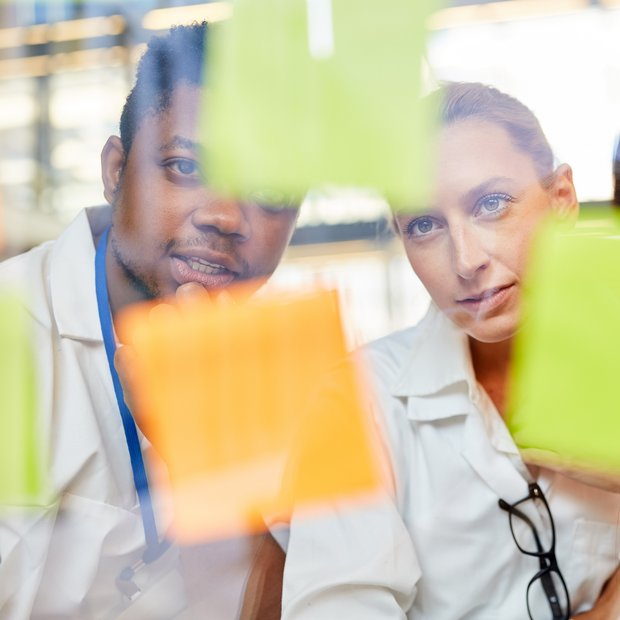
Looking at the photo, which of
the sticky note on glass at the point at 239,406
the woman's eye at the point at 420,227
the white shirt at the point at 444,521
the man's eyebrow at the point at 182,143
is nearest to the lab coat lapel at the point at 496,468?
the white shirt at the point at 444,521

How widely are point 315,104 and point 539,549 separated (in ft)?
1.72

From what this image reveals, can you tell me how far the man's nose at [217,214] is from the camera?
866 millimetres

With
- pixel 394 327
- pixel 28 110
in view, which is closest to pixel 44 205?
pixel 28 110

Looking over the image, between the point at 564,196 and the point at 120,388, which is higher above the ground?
the point at 564,196

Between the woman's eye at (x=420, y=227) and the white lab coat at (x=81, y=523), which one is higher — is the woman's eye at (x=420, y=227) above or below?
above

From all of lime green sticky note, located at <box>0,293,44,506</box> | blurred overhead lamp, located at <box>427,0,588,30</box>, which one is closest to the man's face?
lime green sticky note, located at <box>0,293,44,506</box>

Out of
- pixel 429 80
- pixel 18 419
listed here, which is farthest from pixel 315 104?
pixel 18 419

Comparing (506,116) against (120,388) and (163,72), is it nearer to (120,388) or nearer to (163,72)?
(163,72)

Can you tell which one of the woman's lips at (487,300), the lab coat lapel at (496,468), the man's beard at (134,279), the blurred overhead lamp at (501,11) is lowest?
the lab coat lapel at (496,468)

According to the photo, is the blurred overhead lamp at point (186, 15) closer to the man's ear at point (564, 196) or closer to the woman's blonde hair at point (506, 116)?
the woman's blonde hair at point (506, 116)

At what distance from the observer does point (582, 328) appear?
871 millimetres

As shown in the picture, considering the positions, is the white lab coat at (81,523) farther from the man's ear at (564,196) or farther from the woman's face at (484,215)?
the man's ear at (564,196)

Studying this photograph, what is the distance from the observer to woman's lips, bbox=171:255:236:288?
0.87 meters

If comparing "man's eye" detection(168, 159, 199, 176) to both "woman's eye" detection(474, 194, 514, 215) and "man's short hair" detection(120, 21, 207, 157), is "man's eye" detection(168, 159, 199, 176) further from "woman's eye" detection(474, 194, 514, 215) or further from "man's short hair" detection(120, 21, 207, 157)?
"woman's eye" detection(474, 194, 514, 215)
